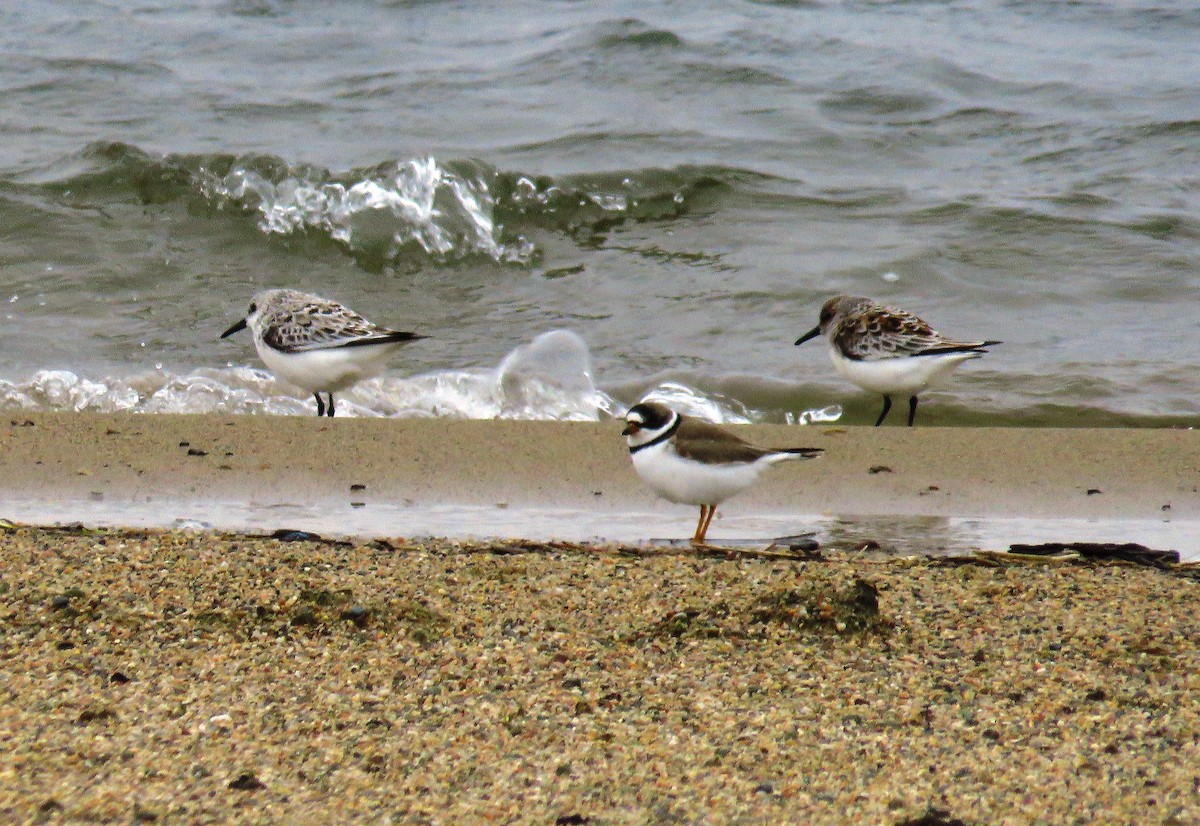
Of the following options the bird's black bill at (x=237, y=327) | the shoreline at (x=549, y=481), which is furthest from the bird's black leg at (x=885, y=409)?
the bird's black bill at (x=237, y=327)

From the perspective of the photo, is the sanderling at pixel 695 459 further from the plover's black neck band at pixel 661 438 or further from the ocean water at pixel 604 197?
the ocean water at pixel 604 197

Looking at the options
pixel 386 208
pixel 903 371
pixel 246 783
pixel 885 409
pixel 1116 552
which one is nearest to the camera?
pixel 246 783

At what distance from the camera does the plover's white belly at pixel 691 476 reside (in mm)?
5023

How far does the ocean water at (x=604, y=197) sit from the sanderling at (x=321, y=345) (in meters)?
0.51

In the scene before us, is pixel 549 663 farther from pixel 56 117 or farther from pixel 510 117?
pixel 56 117

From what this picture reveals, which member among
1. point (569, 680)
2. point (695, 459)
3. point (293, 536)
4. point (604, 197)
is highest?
point (569, 680)

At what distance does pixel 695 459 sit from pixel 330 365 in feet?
10.4

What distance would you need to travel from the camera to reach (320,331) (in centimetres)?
773

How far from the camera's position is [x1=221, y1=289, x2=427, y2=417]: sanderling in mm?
7602

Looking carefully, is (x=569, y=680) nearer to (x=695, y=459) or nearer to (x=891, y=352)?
(x=695, y=459)

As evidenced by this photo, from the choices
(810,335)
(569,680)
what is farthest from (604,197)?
(569,680)

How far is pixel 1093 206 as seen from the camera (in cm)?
1127

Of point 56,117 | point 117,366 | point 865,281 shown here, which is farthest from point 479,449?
point 56,117

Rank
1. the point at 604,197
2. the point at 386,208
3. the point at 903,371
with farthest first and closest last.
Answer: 1. the point at 604,197
2. the point at 386,208
3. the point at 903,371
